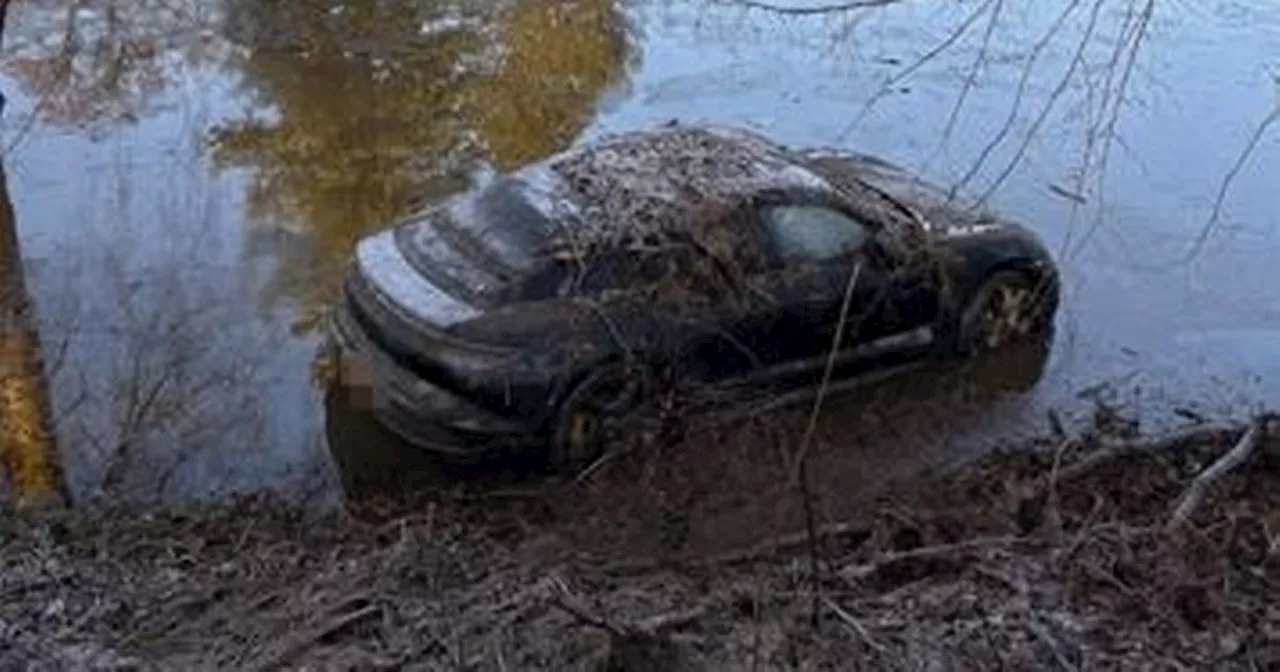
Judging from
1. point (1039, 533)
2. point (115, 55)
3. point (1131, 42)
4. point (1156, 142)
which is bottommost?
point (115, 55)

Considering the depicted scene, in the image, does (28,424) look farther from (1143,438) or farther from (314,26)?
(314,26)

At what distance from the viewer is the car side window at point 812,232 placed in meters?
10.4

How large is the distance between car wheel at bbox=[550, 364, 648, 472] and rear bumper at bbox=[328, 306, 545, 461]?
0.15m

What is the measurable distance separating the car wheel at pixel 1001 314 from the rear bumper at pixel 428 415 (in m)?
2.94

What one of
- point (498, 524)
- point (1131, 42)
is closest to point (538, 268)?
point (498, 524)

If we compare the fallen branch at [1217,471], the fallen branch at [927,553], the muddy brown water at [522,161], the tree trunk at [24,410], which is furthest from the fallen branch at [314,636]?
the tree trunk at [24,410]

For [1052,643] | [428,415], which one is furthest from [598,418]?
[1052,643]

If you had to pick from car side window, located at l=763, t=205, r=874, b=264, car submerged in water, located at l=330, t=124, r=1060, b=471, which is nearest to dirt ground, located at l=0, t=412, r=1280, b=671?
car submerged in water, located at l=330, t=124, r=1060, b=471

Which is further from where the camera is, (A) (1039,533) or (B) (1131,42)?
A: (A) (1039,533)

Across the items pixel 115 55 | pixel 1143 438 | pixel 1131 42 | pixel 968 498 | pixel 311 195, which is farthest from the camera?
pixel 115 55

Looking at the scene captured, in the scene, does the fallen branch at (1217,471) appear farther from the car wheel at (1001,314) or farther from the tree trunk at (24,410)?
the tree trunk at (24,410)

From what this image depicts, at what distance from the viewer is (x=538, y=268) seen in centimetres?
973

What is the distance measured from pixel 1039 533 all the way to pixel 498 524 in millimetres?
3111

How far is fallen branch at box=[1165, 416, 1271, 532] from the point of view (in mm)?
7081
